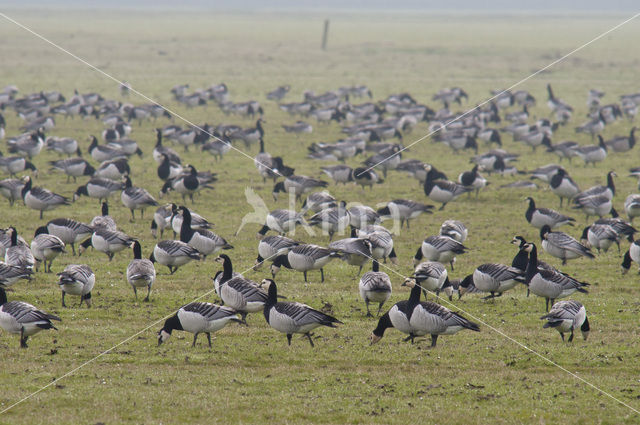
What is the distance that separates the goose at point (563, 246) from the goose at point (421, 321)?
735 cm

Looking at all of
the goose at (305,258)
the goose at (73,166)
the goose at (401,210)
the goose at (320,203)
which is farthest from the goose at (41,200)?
the goose at (401,210)

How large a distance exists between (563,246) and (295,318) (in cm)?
959

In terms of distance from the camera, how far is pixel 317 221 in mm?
24172

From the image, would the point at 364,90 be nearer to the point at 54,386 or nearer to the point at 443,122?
the point at 443,122

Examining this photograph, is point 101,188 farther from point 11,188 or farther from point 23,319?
point 23,319

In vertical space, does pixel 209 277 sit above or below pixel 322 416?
below

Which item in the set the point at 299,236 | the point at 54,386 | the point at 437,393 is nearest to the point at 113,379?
the point at 54,386

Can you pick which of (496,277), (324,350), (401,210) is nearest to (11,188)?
(401,210)

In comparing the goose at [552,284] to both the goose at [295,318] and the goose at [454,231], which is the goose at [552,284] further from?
the goose at [295,318]

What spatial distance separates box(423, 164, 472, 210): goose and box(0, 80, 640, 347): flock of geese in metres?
0.06

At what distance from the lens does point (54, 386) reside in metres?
13.0

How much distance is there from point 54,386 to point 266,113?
43.1 metres

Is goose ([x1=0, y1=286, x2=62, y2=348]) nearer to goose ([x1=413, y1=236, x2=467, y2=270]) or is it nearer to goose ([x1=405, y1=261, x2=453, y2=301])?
goose ([x1=405, y1=261, x2=453, y2=301])

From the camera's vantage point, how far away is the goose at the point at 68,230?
71.9 ft
